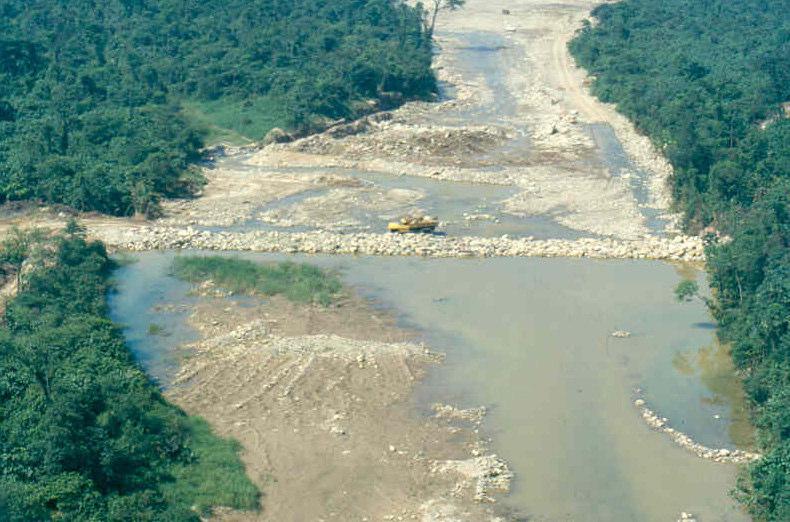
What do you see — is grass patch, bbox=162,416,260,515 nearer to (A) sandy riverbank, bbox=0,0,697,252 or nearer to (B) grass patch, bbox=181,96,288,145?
(A) sandy riverbank, bbox=0,0,697,252

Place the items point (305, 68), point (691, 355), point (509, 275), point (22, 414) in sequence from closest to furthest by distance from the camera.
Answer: point (22, 414), point (691, 355), point (509, 275), point (305, 68)

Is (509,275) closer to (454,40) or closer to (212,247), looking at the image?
(212,247)

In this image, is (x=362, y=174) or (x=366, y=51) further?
(x=366, y=51)

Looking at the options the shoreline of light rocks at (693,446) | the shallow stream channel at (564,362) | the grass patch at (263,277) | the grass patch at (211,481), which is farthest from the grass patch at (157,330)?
the shoreline of light rocks at (693,446)

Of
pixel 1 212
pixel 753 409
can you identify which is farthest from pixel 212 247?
pixel 753 409

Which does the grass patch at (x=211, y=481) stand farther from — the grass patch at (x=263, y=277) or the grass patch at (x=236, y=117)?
the grass patch at (x=236, y=117)

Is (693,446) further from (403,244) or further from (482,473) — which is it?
(403,244)

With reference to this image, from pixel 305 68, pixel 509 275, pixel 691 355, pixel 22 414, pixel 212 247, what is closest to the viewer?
pixel 22 414
